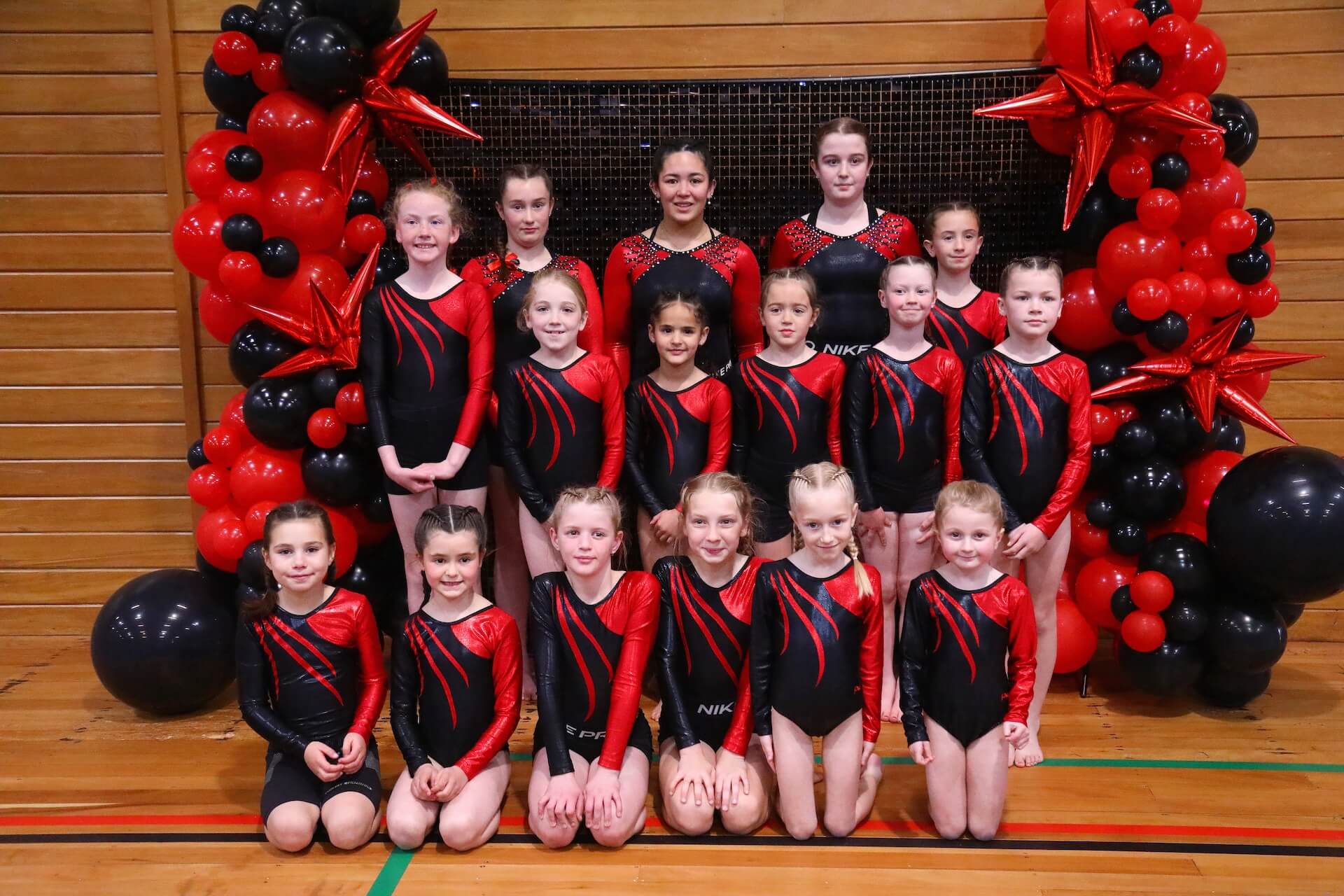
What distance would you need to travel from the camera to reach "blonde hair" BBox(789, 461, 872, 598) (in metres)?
2.60

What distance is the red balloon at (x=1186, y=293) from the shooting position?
131 inches

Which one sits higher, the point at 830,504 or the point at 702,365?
the point at 702,365

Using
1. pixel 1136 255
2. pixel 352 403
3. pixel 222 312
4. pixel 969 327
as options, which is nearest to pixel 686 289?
pixel 969 327

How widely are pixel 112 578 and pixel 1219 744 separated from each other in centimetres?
411

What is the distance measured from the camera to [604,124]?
3.85 m

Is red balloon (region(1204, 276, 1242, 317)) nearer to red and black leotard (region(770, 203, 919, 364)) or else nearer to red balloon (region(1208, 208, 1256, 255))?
red balloon (region(1208, 208, 1256, 255))

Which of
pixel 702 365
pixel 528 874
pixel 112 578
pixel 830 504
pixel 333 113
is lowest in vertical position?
pixel 528 874

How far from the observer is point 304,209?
131 inches

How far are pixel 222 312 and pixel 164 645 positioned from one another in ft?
3.56

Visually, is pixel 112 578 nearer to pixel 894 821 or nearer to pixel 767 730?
pixel 767 730

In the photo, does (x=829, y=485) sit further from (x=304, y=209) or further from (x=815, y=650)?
(x=304, y=209)

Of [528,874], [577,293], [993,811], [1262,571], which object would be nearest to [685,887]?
[528,874]

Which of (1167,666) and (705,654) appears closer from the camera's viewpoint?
(705,654)

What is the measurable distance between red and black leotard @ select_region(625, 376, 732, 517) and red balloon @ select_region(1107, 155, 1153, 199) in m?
1.43
